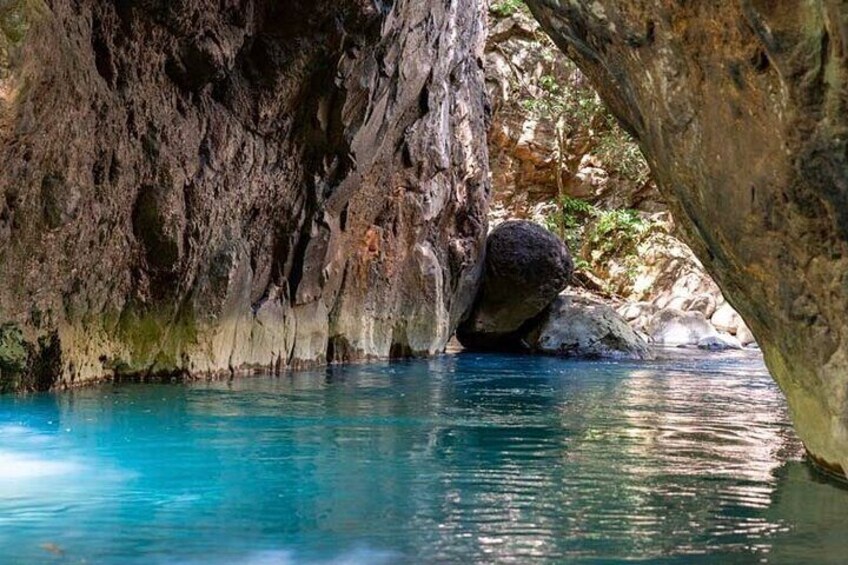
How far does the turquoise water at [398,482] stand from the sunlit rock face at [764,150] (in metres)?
0.81

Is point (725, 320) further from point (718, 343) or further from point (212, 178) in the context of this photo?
point (212, 178)

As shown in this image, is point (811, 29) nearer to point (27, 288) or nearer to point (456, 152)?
point (27, 288)

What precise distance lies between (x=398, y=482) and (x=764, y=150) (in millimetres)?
2588

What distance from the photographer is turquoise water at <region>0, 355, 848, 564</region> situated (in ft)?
12.6

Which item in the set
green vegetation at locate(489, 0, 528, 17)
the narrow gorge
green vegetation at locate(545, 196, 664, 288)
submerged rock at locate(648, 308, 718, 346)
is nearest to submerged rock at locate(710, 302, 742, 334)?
submerged rock at locate(648, 308, 718, 346)

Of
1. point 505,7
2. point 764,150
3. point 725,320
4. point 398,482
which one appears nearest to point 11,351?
point 398,482

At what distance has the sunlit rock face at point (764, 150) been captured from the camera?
421 cm

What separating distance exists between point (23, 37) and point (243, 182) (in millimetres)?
4813

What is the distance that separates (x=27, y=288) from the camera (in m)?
8.94

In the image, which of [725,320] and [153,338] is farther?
[725,320]

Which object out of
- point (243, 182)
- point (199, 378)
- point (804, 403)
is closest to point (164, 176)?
point (243, 182)

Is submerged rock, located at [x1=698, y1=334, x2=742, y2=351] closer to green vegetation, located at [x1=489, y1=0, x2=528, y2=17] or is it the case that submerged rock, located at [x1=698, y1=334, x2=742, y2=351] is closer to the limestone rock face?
the limestone rock face

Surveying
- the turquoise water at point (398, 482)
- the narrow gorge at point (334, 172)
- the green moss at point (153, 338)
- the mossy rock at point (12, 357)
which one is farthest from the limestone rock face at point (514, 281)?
the mossy rock at point (12, 357)

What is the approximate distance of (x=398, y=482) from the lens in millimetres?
5191
